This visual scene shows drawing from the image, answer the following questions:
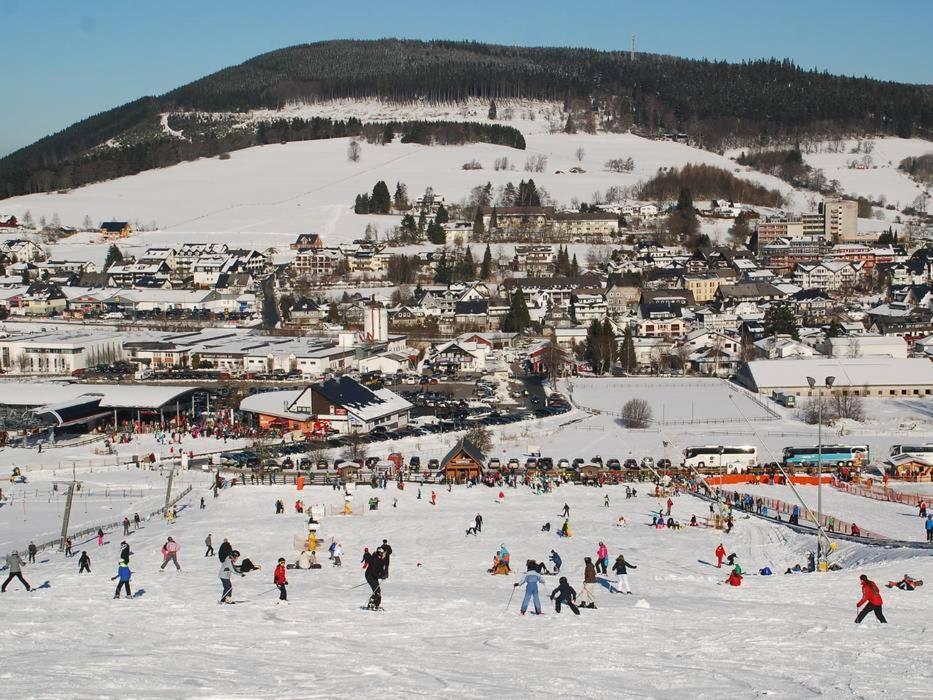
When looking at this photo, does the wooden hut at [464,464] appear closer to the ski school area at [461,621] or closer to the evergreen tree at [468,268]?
the ski school area at [461,621]

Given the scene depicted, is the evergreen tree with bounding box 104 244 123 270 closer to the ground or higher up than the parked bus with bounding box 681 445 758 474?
higher up

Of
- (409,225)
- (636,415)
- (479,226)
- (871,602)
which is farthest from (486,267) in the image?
(871,602)

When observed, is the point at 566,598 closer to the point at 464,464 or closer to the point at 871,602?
the point at 871,602

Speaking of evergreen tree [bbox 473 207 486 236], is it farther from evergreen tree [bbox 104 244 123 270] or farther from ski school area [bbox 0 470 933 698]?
ski school area [bbox 0 470 933 698]

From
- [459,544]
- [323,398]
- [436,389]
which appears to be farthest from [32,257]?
[459,544]

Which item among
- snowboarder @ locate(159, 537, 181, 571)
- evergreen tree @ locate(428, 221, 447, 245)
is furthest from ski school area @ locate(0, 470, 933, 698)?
evergreen tree @ locate(428, 221, 447, 245)

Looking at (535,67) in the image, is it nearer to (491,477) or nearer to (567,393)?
(567,393)

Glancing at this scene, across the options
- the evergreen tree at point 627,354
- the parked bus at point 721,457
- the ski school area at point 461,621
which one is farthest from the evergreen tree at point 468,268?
the ski school area at point 461,621
